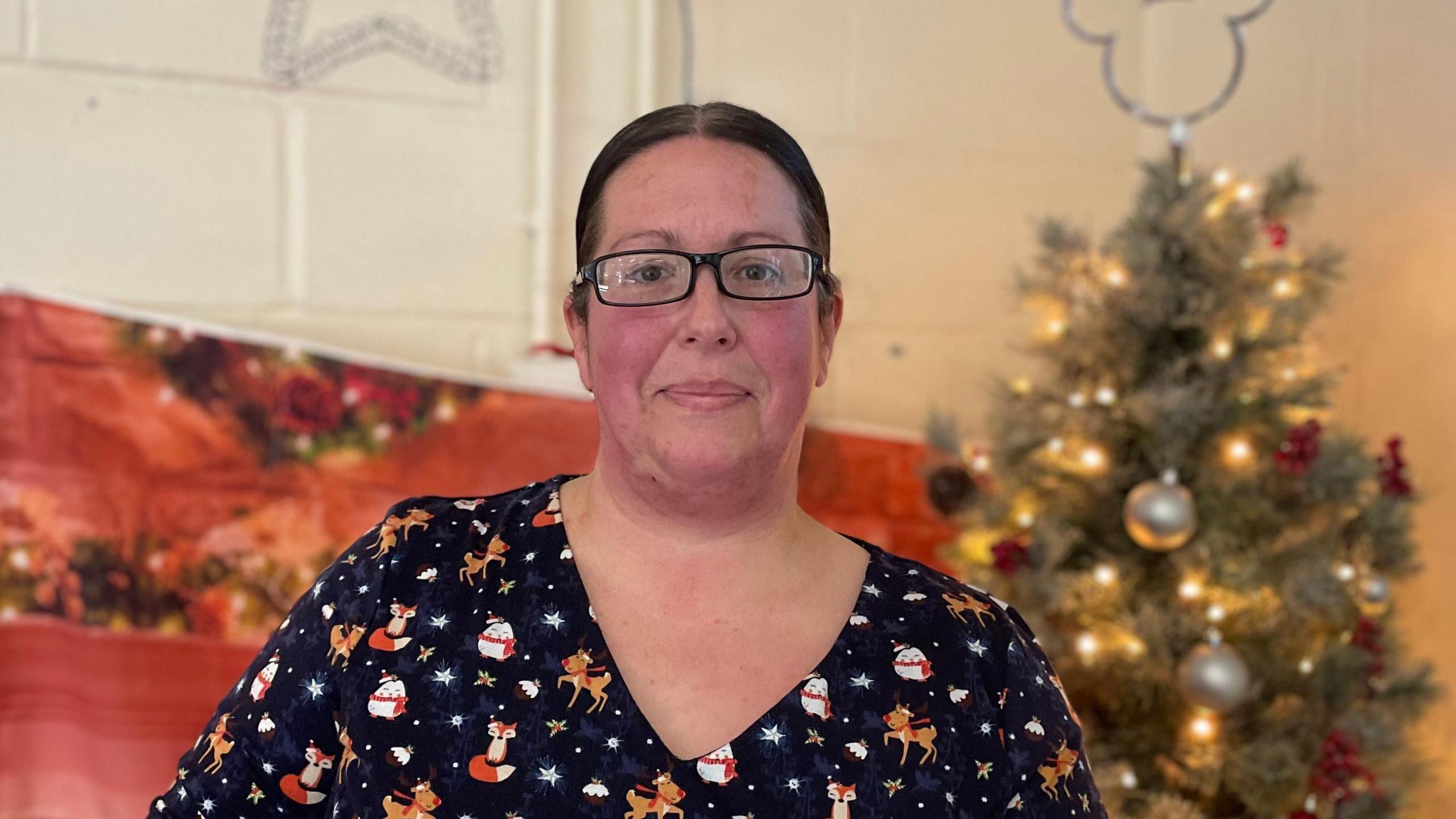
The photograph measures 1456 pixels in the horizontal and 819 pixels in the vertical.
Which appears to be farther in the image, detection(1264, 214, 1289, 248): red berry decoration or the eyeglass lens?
detection(1264, 214, 1289, 248): red berry decoration

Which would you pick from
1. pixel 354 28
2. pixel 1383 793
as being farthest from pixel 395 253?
pixel 1383 793

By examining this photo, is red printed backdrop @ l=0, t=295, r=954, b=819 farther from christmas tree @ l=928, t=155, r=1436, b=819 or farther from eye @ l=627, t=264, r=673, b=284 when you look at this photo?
eye @ l=627, t=264, r=673, b=284

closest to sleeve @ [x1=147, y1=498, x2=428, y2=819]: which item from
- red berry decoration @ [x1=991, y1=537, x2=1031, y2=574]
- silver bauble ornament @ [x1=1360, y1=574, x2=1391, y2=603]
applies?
red berry decoration @ [x1=991, y1=537, x2=1031, y2=574]

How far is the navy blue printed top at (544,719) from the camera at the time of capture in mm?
1025

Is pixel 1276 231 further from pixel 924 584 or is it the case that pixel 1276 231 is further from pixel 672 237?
pixel 672 237

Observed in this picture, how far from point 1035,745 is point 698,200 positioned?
0.56m

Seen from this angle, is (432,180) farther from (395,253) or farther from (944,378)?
(944,378)

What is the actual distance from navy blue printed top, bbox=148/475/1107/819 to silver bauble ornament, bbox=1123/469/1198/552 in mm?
855

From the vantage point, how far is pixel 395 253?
2.10 m

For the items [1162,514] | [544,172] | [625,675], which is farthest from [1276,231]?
[625,675]

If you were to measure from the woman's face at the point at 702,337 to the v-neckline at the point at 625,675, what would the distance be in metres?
0.12

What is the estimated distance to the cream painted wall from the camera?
1918 millimetres

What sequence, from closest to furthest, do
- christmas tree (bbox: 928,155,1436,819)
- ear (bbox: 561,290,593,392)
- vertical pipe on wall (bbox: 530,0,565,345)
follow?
ear (bbox: 561,290,593,392), christmas tree (bbox: 928,155,1436,819), vertical pipe on wall (bbox: 530,0,565,345)

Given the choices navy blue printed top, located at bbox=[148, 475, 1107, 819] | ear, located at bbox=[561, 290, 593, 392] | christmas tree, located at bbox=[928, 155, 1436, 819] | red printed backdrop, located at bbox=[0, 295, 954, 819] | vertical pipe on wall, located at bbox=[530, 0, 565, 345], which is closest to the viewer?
navy blue printed top, located at bbox=[148, 475, 1107, 819]
